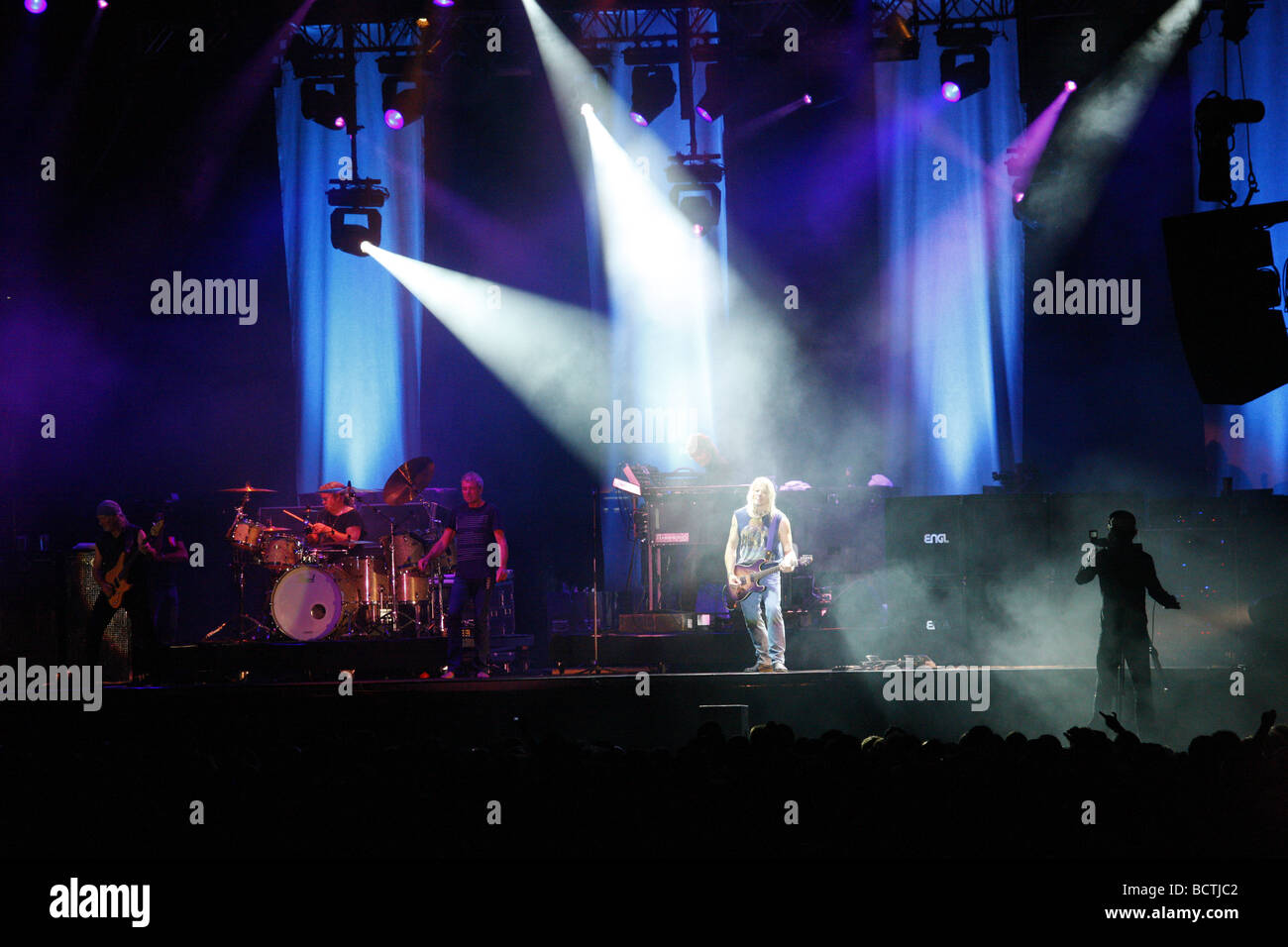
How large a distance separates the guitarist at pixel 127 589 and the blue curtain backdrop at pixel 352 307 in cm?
400

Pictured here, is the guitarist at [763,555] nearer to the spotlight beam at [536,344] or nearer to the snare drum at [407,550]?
the snare drum at [407,550]

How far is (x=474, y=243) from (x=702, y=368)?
3301 mm

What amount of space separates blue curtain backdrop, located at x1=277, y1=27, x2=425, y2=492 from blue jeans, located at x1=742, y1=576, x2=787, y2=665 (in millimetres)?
5865

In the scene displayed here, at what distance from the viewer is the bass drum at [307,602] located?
9.71 meters

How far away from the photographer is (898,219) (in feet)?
42.9

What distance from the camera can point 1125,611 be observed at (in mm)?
7797

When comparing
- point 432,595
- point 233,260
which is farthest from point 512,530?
point 233,260

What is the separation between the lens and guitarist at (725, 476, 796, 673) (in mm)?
8977

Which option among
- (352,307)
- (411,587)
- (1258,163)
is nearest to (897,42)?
(1258,163)

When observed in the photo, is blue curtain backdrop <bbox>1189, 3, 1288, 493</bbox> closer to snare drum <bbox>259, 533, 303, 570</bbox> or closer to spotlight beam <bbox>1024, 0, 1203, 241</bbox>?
spotlight beam <bbox>1024, 0, 1203, 241</bbox>

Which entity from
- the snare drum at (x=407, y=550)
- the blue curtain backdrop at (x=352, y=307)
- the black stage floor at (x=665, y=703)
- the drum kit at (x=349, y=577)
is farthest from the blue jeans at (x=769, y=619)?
the blue curtain backdrop at (x=352, y=307)

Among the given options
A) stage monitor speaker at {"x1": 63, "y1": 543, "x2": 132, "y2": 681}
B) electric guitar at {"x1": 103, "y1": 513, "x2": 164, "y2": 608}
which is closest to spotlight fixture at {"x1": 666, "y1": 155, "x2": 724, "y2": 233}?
electric guitar at {"x1": 103, "y1": 513, "x2": 164, "y2": 608}

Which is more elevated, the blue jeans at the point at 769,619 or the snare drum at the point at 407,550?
the snare drum at the point at 407,550

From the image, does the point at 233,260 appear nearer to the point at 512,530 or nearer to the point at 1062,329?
the point at 512,530
